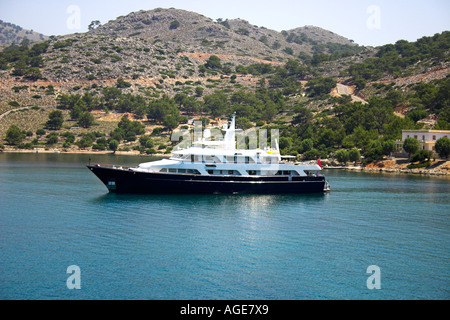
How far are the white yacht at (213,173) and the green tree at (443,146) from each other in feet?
155

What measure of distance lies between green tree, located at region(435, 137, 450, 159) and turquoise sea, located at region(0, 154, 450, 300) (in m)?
43.0

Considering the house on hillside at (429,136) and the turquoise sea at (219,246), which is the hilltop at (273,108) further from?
the turquoise sea at (219,246)

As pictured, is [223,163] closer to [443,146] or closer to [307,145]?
[443,146]

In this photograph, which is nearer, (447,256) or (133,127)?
(447,256)

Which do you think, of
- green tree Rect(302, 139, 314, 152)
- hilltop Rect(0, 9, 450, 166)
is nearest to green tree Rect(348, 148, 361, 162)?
hilltop Rect(0, 9, 450, 166)

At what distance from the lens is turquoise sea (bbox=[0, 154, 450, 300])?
2781cm

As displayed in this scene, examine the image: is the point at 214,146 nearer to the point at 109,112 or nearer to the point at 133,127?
the point at 133,127

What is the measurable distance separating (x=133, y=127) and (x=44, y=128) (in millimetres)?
30178

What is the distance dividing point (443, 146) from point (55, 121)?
120m

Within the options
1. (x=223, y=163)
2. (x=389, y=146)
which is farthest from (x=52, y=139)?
(x=223, y=163)

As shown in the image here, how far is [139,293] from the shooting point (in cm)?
2681
